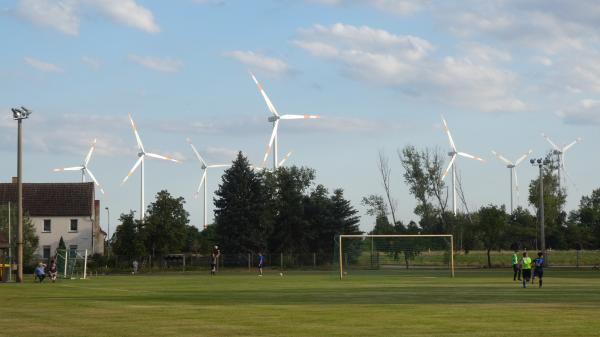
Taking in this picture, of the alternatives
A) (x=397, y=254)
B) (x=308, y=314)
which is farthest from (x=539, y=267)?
(x=397, y=254)

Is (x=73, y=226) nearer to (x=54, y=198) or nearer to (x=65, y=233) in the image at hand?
(x=65, y=233)

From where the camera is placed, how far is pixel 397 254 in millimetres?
65562

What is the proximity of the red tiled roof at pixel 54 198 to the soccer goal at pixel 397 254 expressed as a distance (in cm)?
4399

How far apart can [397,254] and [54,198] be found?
165ft

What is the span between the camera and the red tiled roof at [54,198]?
100875mm

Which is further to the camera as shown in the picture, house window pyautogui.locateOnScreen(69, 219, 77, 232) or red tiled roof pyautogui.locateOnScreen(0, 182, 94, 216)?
red tiled roof pyautogui.locateOnScreen(0, 182, 94, 216)

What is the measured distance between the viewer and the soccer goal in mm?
64812

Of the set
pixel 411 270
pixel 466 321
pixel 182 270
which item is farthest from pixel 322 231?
pixel 466 321

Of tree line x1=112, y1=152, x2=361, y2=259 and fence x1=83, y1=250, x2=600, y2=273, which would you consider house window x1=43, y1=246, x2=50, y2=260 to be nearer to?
tree line x1=112, y1=152, x2=361, y2=259

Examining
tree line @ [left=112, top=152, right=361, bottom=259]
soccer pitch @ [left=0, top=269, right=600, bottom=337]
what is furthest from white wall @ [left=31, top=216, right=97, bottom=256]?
soccer pitch @ [left=0, top=269, right=600, bottom=337]

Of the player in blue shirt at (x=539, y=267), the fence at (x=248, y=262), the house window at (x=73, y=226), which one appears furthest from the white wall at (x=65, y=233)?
the player in blue shirt at (x=539, y=267)

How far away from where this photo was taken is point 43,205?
102 metres

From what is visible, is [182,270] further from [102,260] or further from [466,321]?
[466,321]

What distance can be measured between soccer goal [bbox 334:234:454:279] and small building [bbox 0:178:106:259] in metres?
42.9
